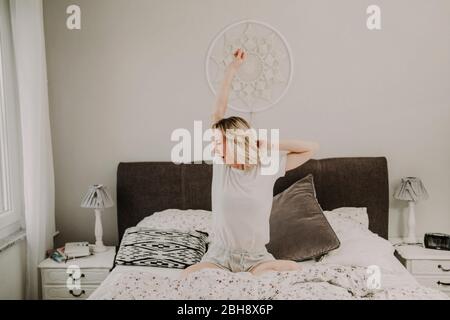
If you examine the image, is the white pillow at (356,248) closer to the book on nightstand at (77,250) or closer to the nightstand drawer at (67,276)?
the nightstand drawer at (67,276)

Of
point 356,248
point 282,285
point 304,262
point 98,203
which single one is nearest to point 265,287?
point 282,285

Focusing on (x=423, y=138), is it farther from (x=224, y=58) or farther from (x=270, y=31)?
(x=224, y=58)

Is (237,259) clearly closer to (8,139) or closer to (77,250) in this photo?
(77,250)

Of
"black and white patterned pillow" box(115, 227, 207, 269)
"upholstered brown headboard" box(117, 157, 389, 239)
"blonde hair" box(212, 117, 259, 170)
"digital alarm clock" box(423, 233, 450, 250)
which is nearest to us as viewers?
"blonde hair" box(212, 117, 259, 170)

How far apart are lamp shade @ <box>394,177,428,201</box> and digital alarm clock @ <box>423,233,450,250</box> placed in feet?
0.75

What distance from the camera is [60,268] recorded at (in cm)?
243

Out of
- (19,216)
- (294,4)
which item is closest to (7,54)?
(19,216)

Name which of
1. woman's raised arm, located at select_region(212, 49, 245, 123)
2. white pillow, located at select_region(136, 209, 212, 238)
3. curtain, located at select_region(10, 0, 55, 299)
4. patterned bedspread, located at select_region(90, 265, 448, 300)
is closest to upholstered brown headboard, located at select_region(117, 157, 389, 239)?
→ white pillow, located at select_region(136, 209, 212, 238)

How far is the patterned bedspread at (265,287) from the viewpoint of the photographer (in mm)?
1479

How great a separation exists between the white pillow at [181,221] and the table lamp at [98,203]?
239mm

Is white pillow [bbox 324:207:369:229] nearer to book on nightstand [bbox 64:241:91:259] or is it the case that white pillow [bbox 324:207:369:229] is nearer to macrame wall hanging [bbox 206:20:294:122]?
macrame wall hanging [bbox 206:20:294:122]

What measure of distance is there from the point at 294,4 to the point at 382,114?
0.89 m

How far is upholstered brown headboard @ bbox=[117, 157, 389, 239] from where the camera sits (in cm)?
267

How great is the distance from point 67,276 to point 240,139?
4.55ft
